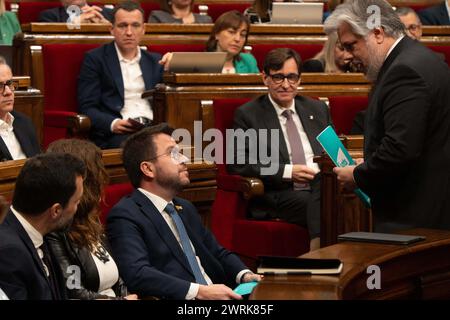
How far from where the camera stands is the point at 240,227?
9.51 ft

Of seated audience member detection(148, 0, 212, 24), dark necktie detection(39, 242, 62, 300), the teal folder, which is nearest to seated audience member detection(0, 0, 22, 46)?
seated audience member detection(148, 0, 212, 24)

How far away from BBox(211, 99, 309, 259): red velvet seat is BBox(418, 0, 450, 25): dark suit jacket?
5.59 ft

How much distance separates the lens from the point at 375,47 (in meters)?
1.92

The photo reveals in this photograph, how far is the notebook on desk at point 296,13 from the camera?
388cm

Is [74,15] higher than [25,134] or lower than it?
higher

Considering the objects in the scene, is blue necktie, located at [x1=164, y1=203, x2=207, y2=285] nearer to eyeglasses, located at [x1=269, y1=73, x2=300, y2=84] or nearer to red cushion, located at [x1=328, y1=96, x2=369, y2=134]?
eyeglasses, located at [x1=269, y1=73, x2=300, y2=84]

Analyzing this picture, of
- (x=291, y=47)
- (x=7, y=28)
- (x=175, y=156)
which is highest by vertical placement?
(x=7, y=28)

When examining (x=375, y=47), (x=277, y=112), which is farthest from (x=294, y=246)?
(x=375, y=47)

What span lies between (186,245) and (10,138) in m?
0.72

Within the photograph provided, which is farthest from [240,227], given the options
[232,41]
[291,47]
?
[291,47]

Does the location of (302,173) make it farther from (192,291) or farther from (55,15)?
(55,15)

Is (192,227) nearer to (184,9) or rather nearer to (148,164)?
(148,164)

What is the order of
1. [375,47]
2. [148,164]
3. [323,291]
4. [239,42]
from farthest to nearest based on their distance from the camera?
[239,42]
[148,164]
[375,47]
[323,291]
